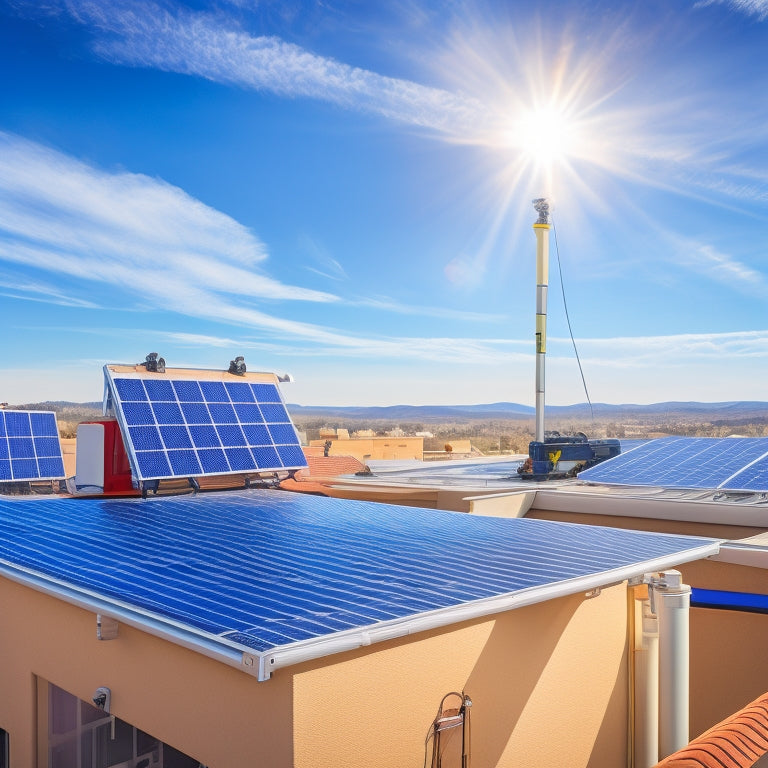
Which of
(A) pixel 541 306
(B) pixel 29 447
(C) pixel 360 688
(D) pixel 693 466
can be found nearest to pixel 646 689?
(C) pixel 360 688

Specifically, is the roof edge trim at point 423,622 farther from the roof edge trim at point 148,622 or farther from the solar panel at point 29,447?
the solar panel at point 29,447

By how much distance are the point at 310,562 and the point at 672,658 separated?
3.34 m

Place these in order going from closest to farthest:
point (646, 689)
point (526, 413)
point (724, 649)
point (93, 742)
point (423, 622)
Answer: point (423, 622), point (646, 689), point (93, 742), point (724, 649), point (526, 413)

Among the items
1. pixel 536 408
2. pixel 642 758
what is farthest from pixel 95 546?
pixel 536 408

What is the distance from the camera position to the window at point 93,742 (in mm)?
7465

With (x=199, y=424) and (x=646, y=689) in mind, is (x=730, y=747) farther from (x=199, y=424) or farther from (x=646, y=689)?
(x=199, y=424)

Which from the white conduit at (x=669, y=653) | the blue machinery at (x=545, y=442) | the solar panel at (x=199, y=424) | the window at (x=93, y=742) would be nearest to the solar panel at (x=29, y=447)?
the solar panel at (x=199, y=424)

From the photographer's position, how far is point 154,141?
35719mm

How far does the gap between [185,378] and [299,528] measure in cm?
628

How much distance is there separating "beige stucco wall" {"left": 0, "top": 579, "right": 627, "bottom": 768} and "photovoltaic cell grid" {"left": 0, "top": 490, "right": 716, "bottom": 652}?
0.35 meters

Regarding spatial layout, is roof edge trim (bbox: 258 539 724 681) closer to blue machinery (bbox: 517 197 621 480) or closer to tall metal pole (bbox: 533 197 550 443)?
blue machinery (bbox: 517 197 621 480)

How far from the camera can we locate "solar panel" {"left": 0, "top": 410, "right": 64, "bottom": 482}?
21094 mm

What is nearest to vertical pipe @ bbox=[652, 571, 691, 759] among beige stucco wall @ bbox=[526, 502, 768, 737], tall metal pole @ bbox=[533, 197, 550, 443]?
beige stucco wall @ bbox=[526, 502, 768, 737]

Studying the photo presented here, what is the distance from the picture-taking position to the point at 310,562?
22.5ft
